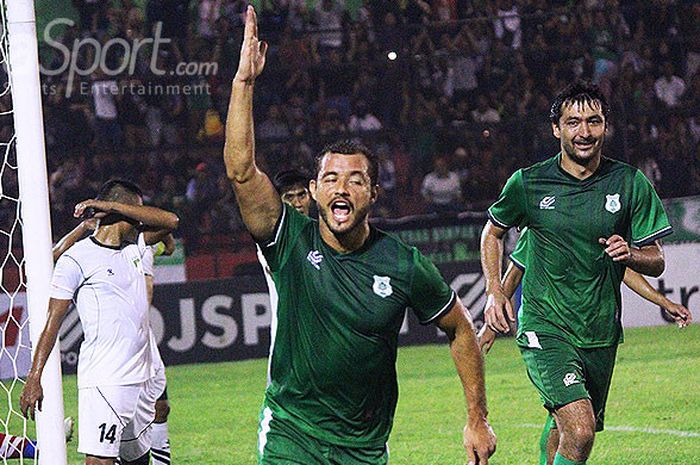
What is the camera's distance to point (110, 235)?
7.13m

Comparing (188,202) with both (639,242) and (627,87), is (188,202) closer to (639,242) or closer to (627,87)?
(627,87)

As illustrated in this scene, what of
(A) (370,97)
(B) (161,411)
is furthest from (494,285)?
(A) (370,97)

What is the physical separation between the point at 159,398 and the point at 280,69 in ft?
30.9

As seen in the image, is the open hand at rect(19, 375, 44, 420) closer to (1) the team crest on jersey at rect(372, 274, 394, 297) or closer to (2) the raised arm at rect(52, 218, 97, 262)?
(2) the raised arm at rect(52, 218, 97, 262)

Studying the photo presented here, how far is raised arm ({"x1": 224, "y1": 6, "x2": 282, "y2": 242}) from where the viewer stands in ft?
13.0

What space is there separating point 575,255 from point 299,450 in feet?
8.17

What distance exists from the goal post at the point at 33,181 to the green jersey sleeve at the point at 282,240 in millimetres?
2892

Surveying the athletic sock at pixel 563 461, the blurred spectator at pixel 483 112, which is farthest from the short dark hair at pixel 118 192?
the blurred spectator at pixel 483 112

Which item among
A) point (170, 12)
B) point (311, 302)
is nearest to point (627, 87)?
point (170, 12)

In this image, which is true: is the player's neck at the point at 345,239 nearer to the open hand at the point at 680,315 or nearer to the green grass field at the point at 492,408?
the open hand at the point at 680,315

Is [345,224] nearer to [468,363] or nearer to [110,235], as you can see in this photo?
[468,363]

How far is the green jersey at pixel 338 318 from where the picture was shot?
4.33 metres

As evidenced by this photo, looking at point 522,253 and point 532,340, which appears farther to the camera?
point 522,253

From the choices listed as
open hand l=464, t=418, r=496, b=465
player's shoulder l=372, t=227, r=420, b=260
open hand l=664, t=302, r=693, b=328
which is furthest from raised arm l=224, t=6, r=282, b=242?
open hand l=664, t=302, r=693, b=328
